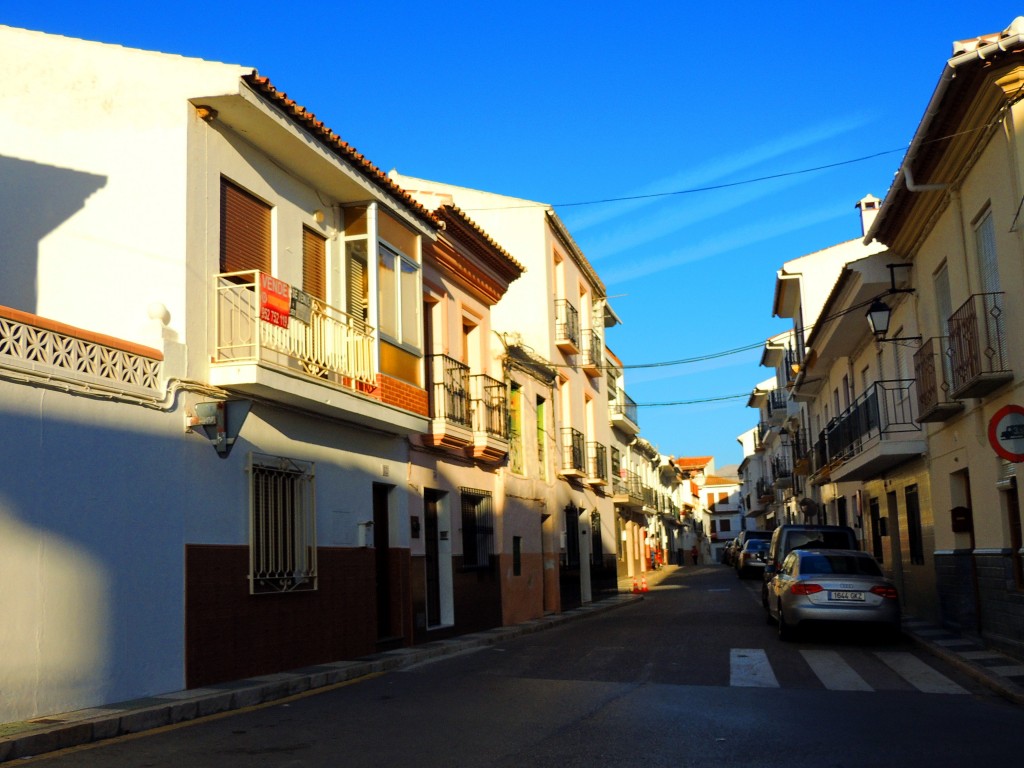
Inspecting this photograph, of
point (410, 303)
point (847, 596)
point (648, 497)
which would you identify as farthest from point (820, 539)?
point (648, 497)

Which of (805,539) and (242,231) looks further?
(805,539)

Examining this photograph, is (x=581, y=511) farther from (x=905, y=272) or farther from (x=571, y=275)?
(x=905, y=272)

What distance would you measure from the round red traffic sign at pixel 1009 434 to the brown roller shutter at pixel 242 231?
855cm

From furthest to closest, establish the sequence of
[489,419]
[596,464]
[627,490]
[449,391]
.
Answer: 1. [627,490]
2. [596,464]
3. [489,419]
4. [449,391]

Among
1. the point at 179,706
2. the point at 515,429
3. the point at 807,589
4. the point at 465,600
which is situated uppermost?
the point at 515,429

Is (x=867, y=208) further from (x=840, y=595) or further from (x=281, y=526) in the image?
(x=281, y=526)

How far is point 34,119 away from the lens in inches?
491

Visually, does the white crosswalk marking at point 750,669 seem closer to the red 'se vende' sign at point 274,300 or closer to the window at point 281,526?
the window at point 281,526

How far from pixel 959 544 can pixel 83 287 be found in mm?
13270

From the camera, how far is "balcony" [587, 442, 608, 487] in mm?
31859

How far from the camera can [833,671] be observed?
12703 millimetres

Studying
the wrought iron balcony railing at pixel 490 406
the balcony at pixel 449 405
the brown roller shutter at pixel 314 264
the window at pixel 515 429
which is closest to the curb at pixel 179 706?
the balcony at pixel 449 405

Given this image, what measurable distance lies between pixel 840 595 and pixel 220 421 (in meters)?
9.06

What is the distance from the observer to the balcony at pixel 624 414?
142 ft
